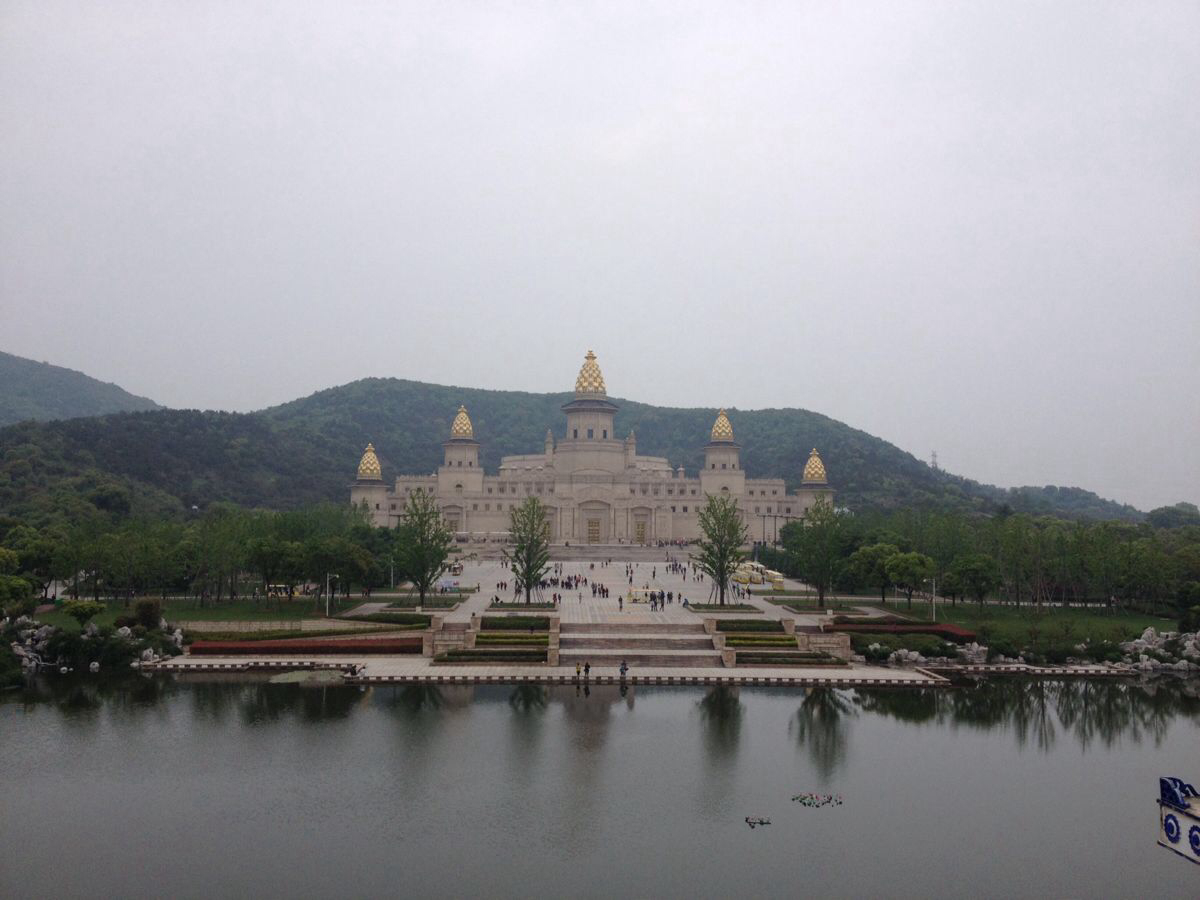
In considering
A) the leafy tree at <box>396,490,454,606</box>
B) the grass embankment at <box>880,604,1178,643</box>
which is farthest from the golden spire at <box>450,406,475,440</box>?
the grass embankment at <box>880,604,1178,643</box>

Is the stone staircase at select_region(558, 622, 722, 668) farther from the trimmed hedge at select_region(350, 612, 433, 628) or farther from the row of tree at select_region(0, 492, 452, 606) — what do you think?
the row of tree at select_region(0, 492, 452, 606)

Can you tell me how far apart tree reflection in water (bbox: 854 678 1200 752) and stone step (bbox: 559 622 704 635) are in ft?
26.0

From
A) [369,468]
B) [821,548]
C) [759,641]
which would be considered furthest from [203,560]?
[369,468]

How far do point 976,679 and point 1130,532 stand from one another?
37.5 m

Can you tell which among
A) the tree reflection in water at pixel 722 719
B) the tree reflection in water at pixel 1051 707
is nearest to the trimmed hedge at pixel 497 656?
the tree reflection in water at pixel 722 719

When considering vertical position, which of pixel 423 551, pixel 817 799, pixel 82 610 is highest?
pixel 423 551

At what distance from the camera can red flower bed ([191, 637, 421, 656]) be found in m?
35.4

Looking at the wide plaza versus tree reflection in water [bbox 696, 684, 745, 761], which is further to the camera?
the wide plaza

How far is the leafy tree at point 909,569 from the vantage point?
143 feet

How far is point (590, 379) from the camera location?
3659 inches

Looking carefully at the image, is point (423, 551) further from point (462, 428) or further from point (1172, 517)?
point (1172, 517)

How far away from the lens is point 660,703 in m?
29.5

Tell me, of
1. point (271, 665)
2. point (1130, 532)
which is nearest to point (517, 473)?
point (1130, 532)

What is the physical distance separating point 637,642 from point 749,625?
4.30 metres
